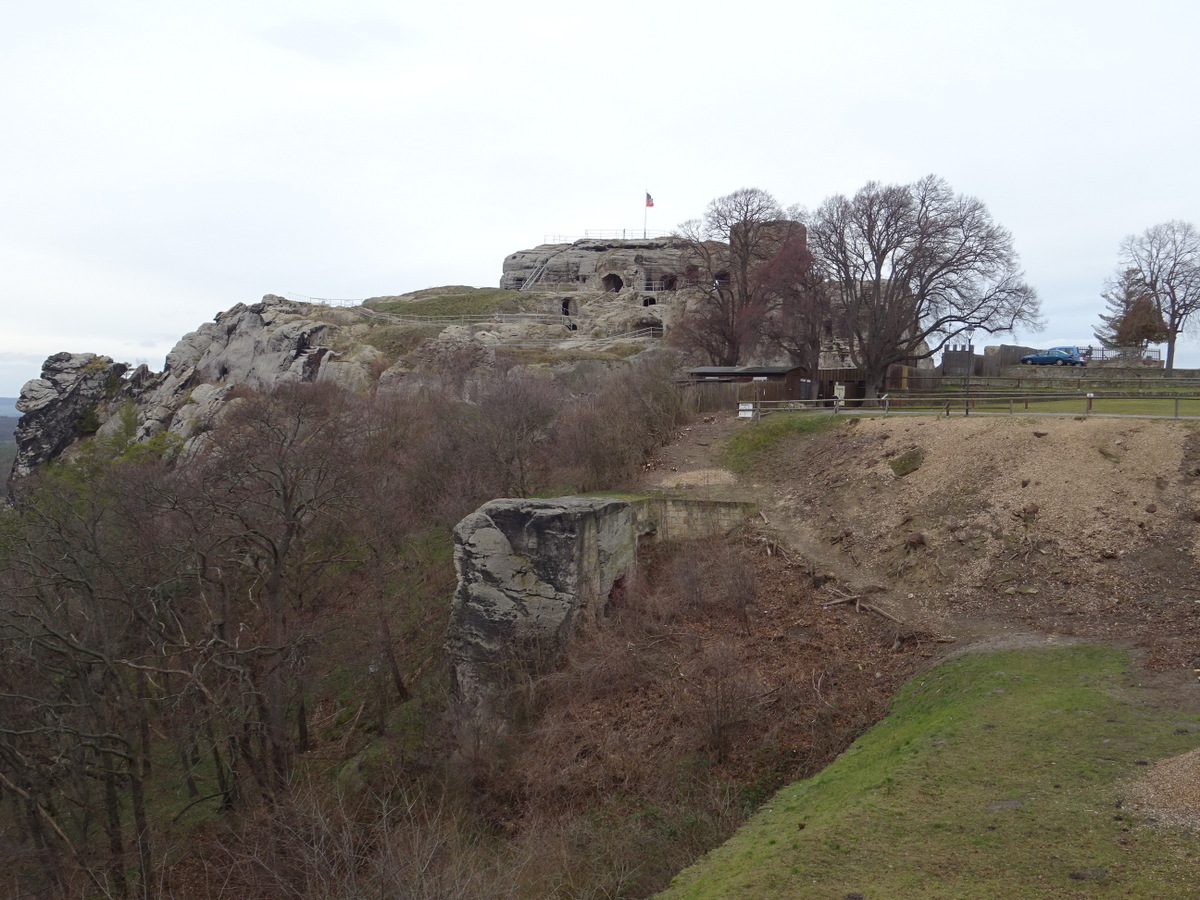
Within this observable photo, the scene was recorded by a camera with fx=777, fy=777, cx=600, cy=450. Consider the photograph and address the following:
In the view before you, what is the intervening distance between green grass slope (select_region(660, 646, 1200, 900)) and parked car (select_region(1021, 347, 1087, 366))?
27.9 meters

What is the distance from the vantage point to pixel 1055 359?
117 feet

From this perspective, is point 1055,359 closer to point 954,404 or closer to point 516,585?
point 954,404

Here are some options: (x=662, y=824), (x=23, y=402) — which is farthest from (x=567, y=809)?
(x=23, y=402)

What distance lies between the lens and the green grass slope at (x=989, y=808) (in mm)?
6699

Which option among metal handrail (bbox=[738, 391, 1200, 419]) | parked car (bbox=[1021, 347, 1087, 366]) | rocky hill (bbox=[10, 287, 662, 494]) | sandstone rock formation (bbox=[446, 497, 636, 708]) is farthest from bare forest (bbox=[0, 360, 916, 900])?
→ parked car (bbox=[1021, 347, 1087, 366])

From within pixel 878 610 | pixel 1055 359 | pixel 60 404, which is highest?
pixel 1055 359

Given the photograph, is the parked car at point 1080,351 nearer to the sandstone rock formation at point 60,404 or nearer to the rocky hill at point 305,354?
the rocky hill at point 305,354

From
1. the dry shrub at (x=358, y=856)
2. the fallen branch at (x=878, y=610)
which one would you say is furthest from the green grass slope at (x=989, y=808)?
the fallen branch at (x=878, y=610)

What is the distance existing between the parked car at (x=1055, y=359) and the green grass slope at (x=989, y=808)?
27934 millimetres

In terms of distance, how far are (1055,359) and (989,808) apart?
3346 cm

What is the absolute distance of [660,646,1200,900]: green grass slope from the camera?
670 cm

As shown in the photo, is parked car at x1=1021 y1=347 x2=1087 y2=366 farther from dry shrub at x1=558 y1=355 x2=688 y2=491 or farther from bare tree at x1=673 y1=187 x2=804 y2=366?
dry shrub at x1=558 y1=355 x2=688 y2=491

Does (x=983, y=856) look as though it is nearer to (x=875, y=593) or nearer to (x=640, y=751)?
(x=640, y=751)

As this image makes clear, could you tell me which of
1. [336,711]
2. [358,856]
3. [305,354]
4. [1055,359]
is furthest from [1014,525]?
[305,354]
